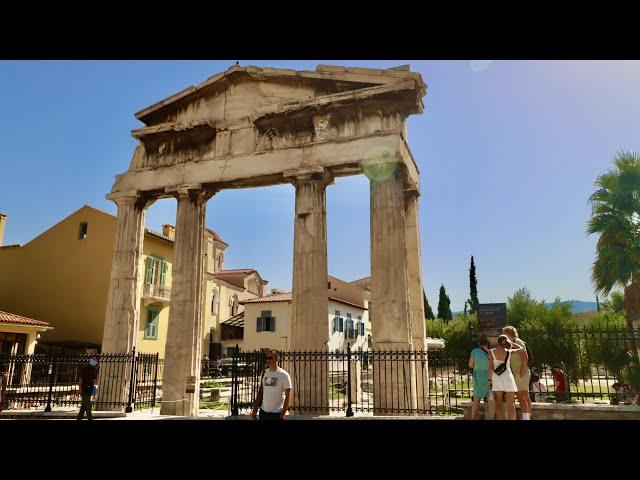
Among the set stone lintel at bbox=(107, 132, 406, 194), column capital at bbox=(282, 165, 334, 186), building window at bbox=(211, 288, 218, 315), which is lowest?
building window at bbox=(211, 288, 218, 315)

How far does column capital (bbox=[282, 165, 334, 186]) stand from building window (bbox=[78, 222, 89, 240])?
16.1 metres

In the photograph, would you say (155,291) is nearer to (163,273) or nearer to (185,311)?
(163,273)

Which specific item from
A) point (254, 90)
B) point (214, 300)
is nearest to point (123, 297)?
point (254, 90)

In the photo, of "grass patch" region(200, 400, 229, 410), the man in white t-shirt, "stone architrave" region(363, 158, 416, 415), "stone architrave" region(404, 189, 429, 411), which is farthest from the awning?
the man in white t-shirt

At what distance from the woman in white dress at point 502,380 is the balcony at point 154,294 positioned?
20.3 meters

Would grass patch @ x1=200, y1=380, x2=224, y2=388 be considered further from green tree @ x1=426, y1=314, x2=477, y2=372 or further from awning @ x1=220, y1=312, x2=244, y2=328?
awning @ x1=220, y1=312, x2=244, y2=328

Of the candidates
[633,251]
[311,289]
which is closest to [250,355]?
[311,289]

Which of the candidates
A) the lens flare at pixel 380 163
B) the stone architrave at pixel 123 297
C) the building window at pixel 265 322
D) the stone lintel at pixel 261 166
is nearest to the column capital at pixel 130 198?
the stone architrave at pixel 123 297

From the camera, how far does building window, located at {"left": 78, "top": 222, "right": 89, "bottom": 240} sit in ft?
82.0

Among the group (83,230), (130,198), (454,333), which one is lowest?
(454,333)

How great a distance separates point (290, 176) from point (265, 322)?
899 inches

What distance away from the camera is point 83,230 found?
2511 centimetres
